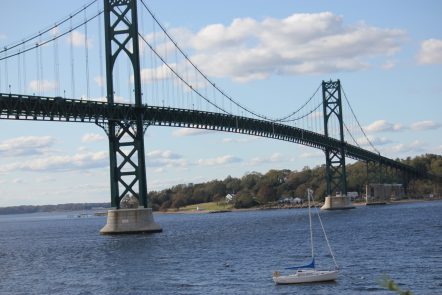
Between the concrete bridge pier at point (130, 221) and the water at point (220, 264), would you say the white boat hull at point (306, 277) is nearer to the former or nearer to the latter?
the water at point (220, 264)

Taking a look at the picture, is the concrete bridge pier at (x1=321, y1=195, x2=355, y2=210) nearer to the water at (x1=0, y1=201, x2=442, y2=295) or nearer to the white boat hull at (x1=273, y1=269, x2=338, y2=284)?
the water at (x1=0, y1=201, x2=442, y2=295)

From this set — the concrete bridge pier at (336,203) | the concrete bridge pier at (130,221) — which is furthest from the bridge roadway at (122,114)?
the concrete bridge pier at (336,203)

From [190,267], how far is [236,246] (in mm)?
16500

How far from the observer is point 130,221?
3159 inches

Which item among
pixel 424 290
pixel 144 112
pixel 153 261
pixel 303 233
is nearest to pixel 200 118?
pixel 144 112

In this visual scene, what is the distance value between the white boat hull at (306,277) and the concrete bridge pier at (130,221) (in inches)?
1513

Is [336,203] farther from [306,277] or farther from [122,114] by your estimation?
[306,277]

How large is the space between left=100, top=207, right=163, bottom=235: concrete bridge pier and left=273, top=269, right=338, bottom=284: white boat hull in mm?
38425

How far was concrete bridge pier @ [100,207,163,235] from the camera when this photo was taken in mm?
80312

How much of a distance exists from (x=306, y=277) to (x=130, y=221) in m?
38.9

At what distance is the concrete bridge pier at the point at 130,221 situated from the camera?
80312 mm

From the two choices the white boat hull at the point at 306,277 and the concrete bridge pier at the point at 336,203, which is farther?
the concrete bridge pier at the point at 336,203

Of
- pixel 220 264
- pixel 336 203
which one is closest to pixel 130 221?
pixel 220 264

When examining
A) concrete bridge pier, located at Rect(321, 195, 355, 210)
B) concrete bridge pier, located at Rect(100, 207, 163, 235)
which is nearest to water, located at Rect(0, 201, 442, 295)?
concrete bridge pier, located at Rect(100, 207, 163, 235)
